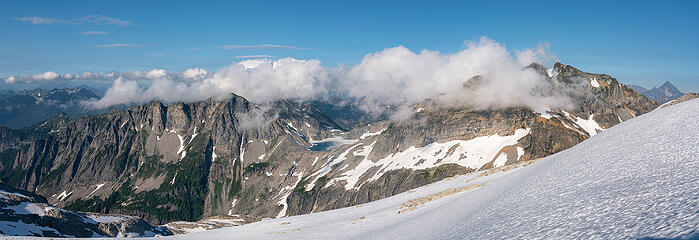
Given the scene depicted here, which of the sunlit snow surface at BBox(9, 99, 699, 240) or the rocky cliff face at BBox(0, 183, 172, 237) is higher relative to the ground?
the sunlit snow surface at BBox(9, 99, 699, 240)

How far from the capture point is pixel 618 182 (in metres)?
12.3

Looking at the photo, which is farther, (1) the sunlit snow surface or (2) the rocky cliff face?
(2) the rocky cliff face

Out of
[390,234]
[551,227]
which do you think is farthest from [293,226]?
[551,227]

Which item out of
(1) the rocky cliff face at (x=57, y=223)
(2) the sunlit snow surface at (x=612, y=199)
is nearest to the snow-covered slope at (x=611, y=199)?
(2) the sunlit snow surface at (x=612, y=199)

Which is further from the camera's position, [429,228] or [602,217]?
[429,228]

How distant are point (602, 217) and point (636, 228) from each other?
155cm

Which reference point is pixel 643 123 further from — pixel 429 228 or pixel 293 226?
pixel 293 226

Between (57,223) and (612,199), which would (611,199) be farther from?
(57,223)

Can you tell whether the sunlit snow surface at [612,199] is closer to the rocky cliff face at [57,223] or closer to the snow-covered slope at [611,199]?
the snow-covered slope at [611,199]

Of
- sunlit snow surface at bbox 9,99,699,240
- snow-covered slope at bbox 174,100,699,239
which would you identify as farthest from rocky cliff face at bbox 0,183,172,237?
sunlit snow surface at bbox 9,99,699,240

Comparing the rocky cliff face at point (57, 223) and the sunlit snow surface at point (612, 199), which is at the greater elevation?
the sunlit snow surface at point (612, 199)

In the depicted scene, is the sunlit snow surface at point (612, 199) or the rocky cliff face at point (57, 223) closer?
the sunlit snow surface at point (612, 199)

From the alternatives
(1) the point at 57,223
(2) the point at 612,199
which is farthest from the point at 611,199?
(1) the point at 57,223

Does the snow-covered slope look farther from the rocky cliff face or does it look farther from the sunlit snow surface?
the rocky cliff face
